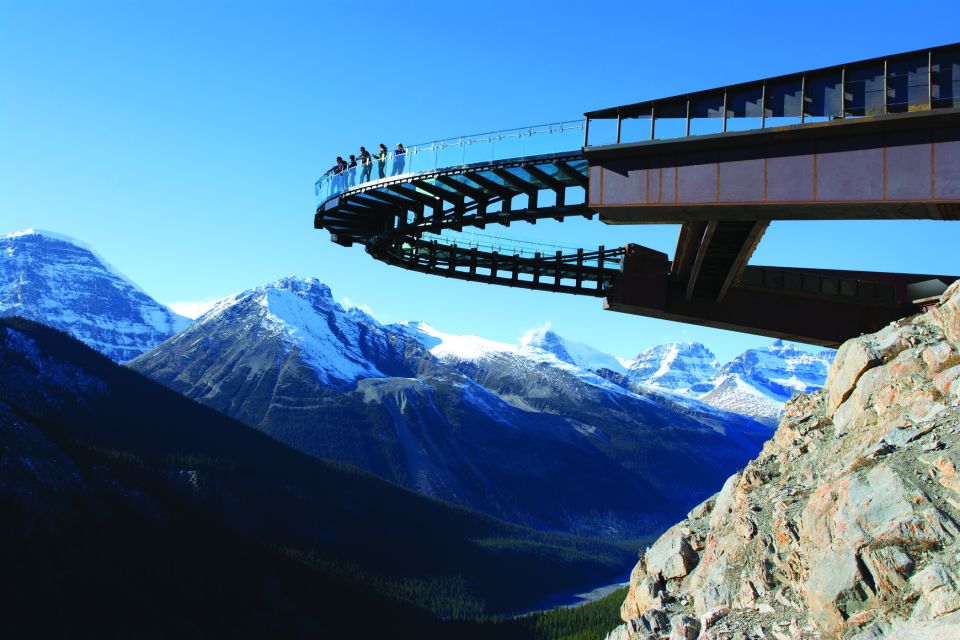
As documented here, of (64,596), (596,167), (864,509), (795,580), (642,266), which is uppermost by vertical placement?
(596,167)

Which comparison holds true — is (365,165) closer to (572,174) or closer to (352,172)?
(352,172)

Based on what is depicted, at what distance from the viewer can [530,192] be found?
3978 cm

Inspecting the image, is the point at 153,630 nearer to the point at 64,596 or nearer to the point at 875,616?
the point at 64,596

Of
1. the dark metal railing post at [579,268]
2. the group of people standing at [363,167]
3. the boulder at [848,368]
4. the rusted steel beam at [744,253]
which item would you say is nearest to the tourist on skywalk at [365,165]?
the group of people standing at [363,167]

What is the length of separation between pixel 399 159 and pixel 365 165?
8.71 feet

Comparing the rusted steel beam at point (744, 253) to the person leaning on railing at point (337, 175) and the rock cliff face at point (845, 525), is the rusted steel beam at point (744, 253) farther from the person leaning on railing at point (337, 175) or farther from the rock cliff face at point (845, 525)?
the person leaning on railing at point (337, 175)

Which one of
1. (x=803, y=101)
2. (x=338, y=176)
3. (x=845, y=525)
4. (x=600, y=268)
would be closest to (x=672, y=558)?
(x=845, y=525)

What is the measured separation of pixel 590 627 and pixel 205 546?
76706 mm

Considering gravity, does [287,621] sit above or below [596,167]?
below

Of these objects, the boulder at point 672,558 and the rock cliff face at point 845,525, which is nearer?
the rock cliff face at point 845,525

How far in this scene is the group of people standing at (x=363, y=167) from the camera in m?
40.9

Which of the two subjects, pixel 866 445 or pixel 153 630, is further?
pixel 153 630

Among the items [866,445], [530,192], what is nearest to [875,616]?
[866,445]

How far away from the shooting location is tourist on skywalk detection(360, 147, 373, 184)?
42.5 meters
